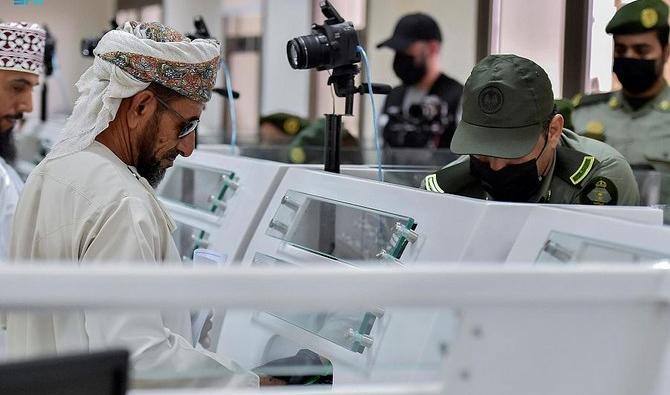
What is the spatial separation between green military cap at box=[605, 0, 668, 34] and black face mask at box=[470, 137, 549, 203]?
1374mm

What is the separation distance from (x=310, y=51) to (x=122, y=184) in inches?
31.0

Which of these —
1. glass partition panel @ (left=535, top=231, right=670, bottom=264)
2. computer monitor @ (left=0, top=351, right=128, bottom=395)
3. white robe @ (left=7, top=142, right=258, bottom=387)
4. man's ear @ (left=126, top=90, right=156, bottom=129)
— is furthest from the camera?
man's ear @ (left=126, top=90, right=156, bottom=129)

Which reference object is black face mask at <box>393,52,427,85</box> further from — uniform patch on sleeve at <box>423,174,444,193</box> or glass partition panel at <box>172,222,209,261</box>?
uniform patch on sleeve at <box>423,174,444,193</box>

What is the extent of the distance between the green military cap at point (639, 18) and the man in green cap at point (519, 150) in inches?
48.7

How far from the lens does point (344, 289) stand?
84 cm

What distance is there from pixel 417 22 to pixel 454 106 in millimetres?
637

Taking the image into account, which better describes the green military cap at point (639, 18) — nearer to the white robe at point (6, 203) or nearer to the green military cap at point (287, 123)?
the white robe at point (6, 203)

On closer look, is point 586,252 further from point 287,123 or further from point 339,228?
point 287,123

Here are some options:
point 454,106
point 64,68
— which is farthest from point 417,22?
point 64,68

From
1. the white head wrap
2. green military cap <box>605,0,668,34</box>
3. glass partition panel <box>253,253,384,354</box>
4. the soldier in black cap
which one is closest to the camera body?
the white head wrap

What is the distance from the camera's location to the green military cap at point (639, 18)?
11.0ft

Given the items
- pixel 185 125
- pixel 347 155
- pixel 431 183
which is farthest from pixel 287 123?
pixel 185 125

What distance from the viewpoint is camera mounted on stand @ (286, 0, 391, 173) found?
2459 mm

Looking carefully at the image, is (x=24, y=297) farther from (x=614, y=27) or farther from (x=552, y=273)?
(x=614, y=27)
